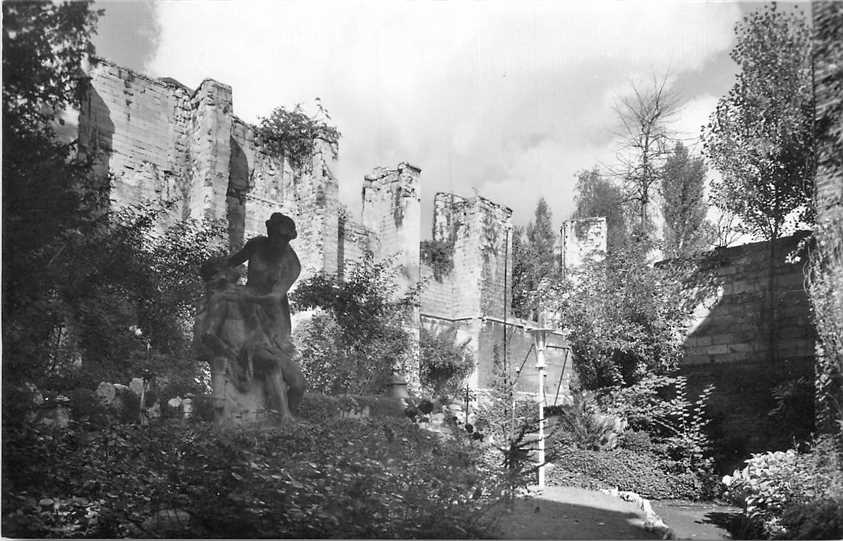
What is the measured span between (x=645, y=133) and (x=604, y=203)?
105cm

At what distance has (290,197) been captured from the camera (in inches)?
322

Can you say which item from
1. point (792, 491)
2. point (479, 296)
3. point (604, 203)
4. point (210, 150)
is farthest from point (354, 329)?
point (792, 491)

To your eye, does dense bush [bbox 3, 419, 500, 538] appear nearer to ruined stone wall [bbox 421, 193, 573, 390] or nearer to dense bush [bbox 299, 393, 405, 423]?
dense bush [bbox 299, 393, 405, 423]

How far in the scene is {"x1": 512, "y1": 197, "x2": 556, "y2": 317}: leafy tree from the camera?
9399 mm

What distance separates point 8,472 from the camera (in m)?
4.88

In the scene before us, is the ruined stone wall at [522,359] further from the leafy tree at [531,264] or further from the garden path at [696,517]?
the garden path at [696,517]

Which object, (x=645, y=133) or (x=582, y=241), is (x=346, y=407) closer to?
(x=645, y=133)

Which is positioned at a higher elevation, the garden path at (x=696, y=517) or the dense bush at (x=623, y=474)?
the dense bush at (x=623, y=474)

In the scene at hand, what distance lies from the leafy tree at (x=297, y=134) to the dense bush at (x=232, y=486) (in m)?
3.30

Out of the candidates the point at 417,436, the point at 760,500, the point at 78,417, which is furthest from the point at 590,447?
the point at 78,417

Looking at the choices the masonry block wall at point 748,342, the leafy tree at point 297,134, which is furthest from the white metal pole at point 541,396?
the leafy tree at point 297,134

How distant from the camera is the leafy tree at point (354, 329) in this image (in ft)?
22.7

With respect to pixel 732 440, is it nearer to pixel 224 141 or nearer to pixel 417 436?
pixel 417 436

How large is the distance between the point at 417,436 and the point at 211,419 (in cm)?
162
